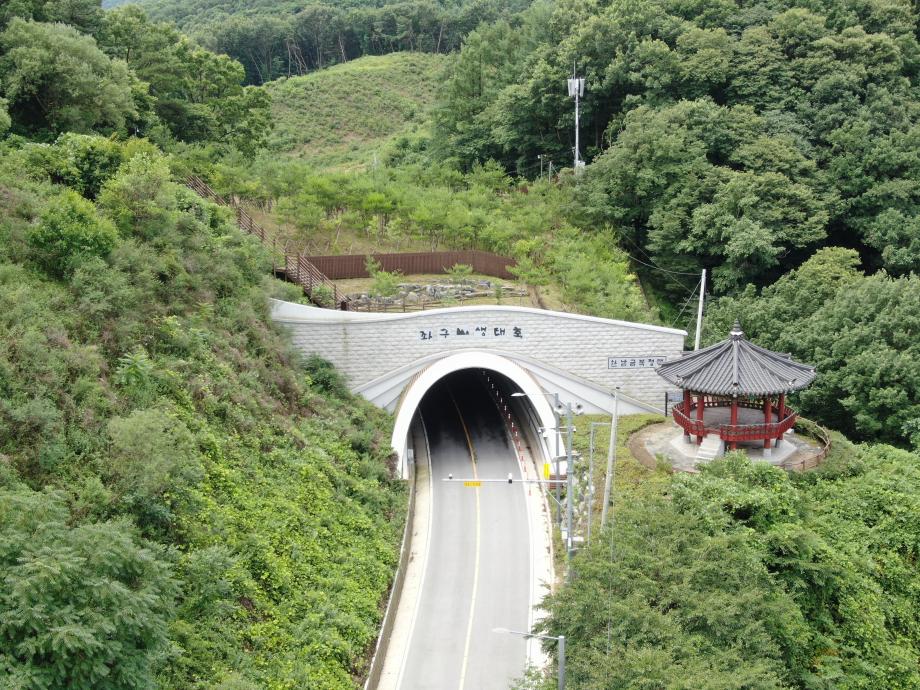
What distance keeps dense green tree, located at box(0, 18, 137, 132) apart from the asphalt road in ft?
62.1

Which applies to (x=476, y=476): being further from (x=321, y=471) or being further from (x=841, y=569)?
(x=841, y=569)

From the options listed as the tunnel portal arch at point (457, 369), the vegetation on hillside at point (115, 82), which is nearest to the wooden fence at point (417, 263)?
the tunnel portal arch at point (457, 369)

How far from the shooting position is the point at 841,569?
24766mm

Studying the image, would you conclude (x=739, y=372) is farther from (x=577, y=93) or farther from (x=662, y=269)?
(x=577, y=93)

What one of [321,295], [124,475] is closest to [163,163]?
[321,295]

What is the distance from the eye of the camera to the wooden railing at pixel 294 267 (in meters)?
37.0

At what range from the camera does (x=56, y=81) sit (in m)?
35.9

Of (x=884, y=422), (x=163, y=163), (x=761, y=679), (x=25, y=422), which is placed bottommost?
(x=761, y=679)

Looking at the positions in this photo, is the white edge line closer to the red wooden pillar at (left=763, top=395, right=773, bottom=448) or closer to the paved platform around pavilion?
the paved platform around pavilion

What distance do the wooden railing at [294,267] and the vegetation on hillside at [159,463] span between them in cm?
406

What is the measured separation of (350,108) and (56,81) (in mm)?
42969

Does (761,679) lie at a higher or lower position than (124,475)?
lower

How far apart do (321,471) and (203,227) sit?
1047cm

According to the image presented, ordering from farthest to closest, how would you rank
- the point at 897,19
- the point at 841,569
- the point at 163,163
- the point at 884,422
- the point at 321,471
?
the point at 897,19
the point at 884,422
the point at 163,163
the point at 321,471
the point at 841,569
